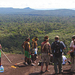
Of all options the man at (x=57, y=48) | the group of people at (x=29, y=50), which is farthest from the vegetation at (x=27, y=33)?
the man at (x=57, y=48)

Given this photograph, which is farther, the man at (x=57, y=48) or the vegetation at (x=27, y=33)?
the vegetation at (x=27, y=33)

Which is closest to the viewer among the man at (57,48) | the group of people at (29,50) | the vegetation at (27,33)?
the man at (57,48)

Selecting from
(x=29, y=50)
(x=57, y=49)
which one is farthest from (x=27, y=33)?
(x=57, y=49)

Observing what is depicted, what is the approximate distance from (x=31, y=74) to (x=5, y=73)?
0.99 meters

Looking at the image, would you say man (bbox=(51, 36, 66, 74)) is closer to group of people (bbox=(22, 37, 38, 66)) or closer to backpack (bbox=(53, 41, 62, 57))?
backpack (bbox=(53, 41, 62, 57))

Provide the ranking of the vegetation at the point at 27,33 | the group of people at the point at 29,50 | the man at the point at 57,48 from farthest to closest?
the vegetation at the point at 27,33 → the group of people at the point at 29,50 → the man at the point at 57,48

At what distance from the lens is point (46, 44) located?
4566 mm

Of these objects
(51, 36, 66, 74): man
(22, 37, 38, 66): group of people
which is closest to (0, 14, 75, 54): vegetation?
(22, 37, 38, 66): group of people

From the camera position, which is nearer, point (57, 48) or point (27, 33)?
point (57, 48)

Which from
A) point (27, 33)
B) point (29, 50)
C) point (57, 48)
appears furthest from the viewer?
point (27, 33)

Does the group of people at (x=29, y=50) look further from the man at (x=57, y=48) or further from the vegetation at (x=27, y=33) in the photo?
the vegetation at (x=27, y=33)

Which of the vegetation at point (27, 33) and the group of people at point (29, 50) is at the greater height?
the group of people at point (29, 50)

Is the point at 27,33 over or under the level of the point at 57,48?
under

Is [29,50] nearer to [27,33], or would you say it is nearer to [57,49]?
[57,49]
